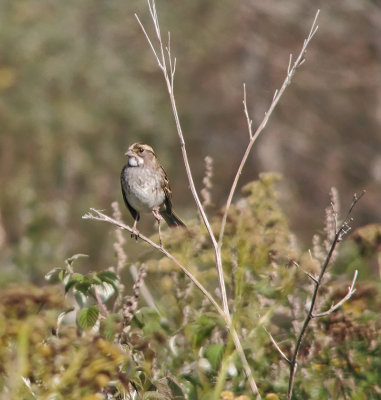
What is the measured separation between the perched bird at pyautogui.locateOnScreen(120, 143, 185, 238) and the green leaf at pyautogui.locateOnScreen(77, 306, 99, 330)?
69.4 inches

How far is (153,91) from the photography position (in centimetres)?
1484

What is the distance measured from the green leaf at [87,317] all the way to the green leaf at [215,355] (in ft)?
1.15

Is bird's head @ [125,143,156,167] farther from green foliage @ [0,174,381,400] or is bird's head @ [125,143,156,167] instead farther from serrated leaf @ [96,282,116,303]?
serrated leaf @ [96,282,116,303]

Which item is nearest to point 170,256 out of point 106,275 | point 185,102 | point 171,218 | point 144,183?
point 106,275

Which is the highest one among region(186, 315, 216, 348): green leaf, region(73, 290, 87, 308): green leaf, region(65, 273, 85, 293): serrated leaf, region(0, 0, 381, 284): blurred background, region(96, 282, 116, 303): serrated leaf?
region(0, 0, 381, 284): blurred background

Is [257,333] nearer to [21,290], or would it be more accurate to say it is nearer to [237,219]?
[237,219]

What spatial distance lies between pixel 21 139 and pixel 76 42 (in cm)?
164

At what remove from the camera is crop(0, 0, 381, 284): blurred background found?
42.5ft

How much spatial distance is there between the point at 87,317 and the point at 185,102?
14.0 m

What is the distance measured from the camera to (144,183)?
463 centimetres

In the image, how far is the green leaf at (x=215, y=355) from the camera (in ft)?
8.63

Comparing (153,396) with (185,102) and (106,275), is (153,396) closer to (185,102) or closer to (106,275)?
(106,275)

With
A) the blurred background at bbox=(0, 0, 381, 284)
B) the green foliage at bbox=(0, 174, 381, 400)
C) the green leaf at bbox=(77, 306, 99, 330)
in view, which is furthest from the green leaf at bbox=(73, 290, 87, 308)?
the blurred background at bbox=(0, 0, 381, 284)

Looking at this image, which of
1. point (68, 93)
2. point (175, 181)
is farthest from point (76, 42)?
point (175, 181)
